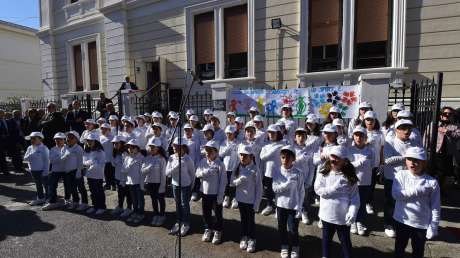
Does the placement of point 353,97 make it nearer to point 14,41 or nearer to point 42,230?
point 42,230

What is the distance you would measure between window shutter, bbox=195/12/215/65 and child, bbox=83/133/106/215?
290 inches

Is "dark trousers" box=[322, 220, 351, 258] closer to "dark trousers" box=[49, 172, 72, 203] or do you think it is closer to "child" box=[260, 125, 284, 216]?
"child" box=[260, 125, 284, 216]

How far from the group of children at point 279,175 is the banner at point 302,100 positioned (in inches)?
49.7

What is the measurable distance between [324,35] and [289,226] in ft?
25.2

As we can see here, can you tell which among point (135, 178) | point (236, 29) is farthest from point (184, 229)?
point (236, 29)

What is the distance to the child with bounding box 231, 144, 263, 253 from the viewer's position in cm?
438

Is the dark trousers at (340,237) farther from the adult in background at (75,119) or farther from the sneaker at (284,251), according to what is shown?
the adult in background at (75,119)

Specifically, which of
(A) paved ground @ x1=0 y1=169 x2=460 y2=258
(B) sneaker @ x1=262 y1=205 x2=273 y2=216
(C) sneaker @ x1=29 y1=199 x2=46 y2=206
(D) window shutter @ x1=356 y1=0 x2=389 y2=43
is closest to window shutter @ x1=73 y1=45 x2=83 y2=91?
(C) sneaker @ x1=29 y1=199 x2=46 y2=206

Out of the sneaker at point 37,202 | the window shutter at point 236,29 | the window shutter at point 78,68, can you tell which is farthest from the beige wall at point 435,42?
the window shutter at point 78,68

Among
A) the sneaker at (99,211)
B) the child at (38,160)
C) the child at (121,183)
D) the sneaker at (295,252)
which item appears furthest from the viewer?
the child at (38,160)

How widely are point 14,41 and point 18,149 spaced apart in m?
24.0

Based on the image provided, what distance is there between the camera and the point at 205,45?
12.5 meters

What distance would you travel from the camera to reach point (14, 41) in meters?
28.1

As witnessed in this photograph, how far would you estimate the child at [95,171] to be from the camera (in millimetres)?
Answer: 5848
